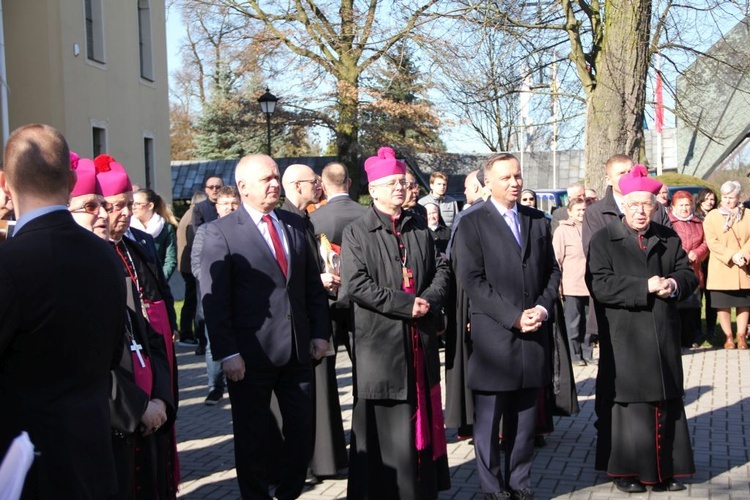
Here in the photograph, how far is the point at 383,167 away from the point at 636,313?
1.81 metres

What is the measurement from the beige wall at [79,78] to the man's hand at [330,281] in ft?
55.4

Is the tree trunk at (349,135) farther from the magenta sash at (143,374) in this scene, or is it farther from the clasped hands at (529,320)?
the magenta sash at (143,374)

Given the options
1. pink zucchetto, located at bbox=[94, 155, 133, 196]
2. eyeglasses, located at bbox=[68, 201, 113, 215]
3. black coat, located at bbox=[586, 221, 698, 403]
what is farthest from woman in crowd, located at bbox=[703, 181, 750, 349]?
eyeglasses, located at bbox=[68, 201, 113, 215]

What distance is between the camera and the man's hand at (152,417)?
11.9 feet

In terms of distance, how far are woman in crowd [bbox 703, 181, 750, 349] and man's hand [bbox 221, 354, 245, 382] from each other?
25.2 feet

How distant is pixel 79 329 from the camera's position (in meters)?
2.86

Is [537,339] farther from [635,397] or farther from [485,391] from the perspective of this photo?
[635,397]

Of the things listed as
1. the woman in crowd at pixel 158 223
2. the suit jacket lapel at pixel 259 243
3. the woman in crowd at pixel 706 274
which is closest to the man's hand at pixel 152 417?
the suit jacket lapel at pixel 259 243

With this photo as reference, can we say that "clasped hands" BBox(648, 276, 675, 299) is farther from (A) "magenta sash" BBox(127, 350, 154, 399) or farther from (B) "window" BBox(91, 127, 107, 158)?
(B) "window" BBox(91, 127, 107, 158)

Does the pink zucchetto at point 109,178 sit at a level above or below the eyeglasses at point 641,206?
above

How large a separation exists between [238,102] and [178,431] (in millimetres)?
31788

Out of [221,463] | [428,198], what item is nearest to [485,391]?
[221,463]

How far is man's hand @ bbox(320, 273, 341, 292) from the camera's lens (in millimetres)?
5914

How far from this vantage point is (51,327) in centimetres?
279
